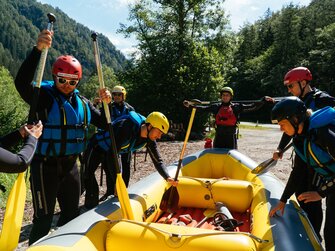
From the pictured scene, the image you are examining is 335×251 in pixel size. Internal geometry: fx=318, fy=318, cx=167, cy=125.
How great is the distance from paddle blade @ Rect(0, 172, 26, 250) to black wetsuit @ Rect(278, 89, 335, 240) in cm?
212

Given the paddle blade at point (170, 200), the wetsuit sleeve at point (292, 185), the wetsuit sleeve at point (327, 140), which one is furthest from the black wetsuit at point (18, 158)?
the paddle blade at point (170, 200)

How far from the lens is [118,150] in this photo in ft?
11.5

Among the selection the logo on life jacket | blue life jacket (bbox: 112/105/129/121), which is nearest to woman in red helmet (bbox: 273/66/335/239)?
the logo on life jacket

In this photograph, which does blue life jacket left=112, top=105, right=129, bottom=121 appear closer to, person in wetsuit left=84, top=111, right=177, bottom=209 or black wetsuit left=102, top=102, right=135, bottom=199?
black wetsuit left=102, top=102, right=135, bottom=199

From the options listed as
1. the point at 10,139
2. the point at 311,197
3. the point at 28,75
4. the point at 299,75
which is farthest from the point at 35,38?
the point at 311,197

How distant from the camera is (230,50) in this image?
18.2 metres

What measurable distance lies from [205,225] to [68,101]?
2.05m

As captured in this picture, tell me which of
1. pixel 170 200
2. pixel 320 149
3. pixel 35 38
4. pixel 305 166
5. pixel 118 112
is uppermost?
pixel 35 38

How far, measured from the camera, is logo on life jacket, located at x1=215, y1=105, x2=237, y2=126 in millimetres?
5984

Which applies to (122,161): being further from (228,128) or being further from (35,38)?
(35,38)

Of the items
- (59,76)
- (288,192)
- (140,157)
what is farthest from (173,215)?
(140,157)

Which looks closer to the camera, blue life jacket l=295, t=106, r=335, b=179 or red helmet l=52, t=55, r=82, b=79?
blue life jacket l=295, t=106, r=335, b=179

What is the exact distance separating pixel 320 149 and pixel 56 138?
207cm

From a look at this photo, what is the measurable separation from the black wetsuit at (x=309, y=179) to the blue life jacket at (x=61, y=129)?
186 centimetres
